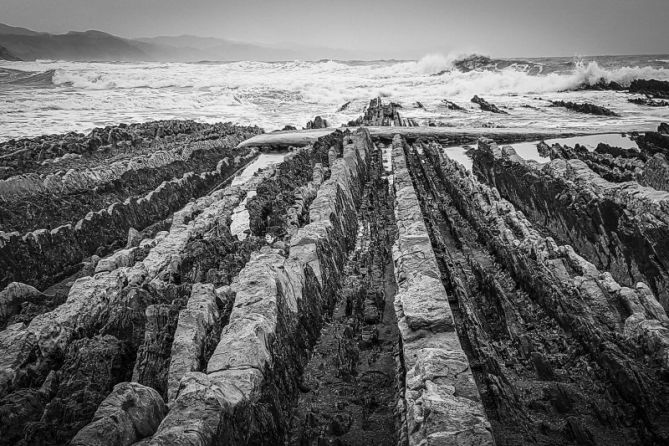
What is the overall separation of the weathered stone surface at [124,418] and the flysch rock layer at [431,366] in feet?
4.13

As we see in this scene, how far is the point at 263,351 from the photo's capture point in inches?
100

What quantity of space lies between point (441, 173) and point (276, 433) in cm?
656

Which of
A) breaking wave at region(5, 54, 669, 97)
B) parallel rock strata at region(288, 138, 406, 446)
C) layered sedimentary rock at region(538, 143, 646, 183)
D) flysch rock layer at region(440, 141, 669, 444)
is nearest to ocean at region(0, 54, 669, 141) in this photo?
breaking wave at region(5, 54, 669, 97)

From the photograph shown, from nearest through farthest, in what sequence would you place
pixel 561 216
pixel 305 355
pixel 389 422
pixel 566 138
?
1. pixel 389 422
2. pixel 305 355
3. pixel 561 216
4. pixel 566 138

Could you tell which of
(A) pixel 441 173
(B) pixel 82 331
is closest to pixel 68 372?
(B) pixel 82 331

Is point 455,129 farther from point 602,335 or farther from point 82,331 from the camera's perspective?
point 82,331

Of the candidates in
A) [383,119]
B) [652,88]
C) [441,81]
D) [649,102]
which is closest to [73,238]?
[383,119]

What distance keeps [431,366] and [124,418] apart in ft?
5.04

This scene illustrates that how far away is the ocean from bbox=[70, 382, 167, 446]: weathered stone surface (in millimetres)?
13583

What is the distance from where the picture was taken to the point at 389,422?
2568 millimetres

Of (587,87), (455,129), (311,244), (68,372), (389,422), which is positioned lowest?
(389,422)

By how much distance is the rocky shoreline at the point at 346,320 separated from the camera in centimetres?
223

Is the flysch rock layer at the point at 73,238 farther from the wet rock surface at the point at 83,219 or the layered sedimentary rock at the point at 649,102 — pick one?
the layered sedimentary rock at the point at 649,102

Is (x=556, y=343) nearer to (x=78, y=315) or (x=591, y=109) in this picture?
(x=78, y=315)
